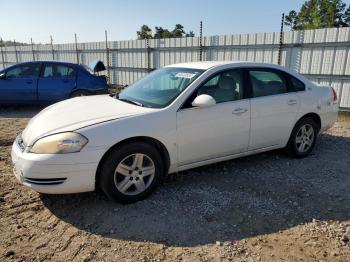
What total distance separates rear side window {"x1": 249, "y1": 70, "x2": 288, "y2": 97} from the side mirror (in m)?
0.96

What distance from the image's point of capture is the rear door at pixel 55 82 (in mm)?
9289

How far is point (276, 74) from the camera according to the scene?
→ 16.3ft

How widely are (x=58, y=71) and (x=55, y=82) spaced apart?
35cm

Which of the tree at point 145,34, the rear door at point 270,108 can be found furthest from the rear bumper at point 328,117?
the tree at point 145,34

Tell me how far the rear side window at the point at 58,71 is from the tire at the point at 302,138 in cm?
669

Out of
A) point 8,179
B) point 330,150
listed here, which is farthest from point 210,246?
point 330,150

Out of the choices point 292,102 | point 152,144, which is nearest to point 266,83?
point 292,102

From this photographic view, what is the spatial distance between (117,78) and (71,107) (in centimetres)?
1121

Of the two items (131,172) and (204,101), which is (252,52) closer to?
(204,101)

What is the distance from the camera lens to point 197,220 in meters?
3.43

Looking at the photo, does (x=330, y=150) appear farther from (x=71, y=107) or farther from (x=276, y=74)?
(x=71, y=107)

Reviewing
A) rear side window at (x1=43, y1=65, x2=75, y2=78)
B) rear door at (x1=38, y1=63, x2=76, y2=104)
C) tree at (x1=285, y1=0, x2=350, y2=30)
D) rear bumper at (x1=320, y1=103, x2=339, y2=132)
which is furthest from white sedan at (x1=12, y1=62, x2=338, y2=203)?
tree at (x1=285, y1=0, x2=350, y2=30)

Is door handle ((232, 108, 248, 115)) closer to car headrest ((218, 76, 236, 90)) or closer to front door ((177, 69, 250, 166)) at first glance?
front door ((177, 69, 250, 166))

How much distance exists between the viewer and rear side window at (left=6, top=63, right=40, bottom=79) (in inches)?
366
